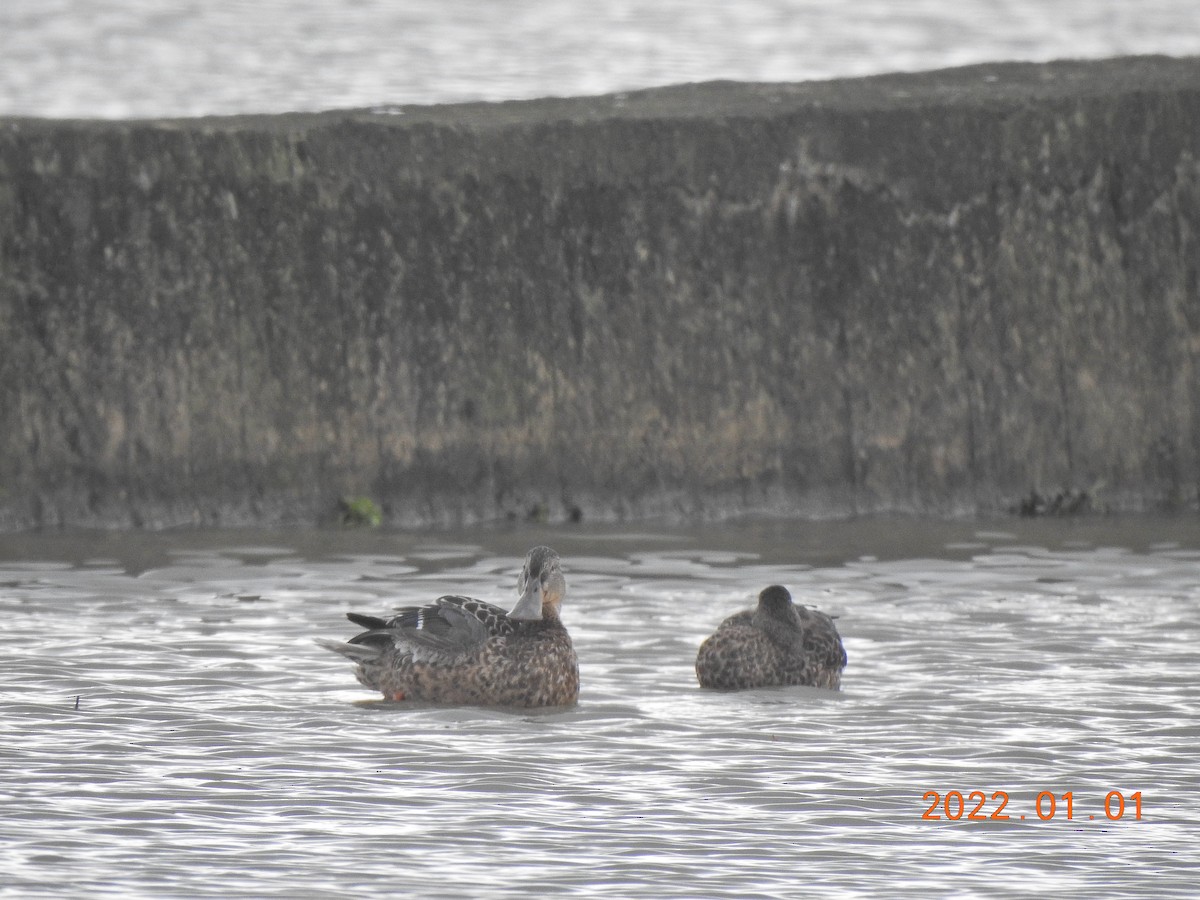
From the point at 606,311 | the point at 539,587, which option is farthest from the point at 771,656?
the point at 606,311

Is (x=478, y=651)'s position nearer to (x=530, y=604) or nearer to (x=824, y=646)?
(x=530, y=604)

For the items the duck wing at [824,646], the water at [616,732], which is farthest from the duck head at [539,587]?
the duck wing at [824,646]

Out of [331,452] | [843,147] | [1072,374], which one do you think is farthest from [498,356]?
[1072,374]

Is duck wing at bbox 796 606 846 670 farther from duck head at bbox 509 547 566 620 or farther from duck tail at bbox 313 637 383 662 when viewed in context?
duck tail at bbox 313 637 383 662

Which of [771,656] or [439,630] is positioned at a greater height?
[439,630]

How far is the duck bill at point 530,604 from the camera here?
8352mm

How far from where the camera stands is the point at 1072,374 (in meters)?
12.5

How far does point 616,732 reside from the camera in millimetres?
7559

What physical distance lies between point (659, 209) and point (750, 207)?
472mm

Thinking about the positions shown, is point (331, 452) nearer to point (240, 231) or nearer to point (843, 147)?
point (240, 231)

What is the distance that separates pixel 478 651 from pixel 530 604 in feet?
0.84
